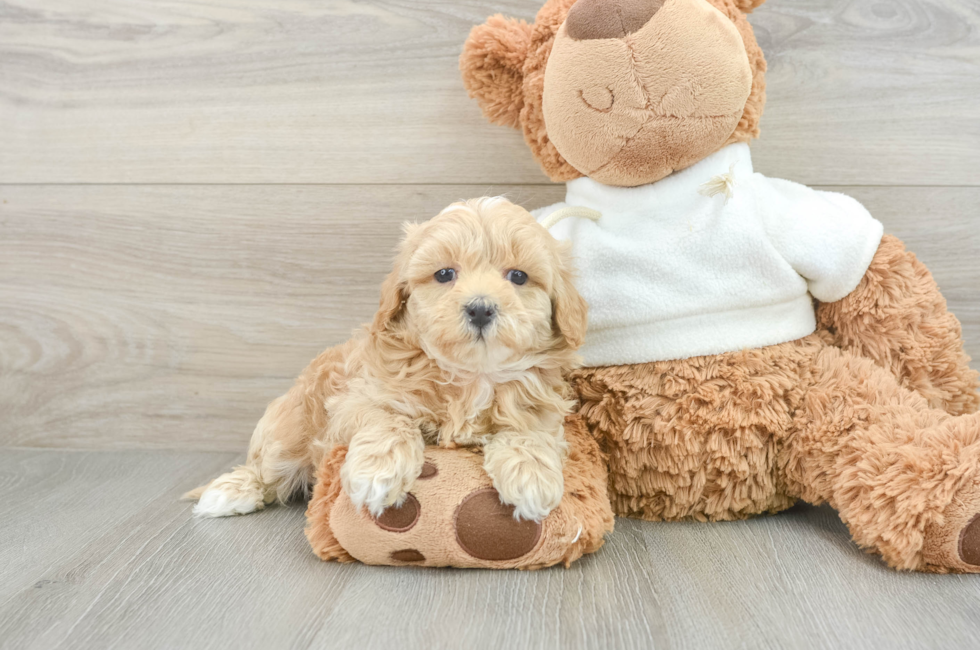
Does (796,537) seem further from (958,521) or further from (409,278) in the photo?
(409,278)

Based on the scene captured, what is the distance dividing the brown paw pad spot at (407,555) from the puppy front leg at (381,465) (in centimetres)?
7

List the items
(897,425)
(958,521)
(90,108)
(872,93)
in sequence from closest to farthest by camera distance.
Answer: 1. (958,521)
2. (897,425)
3. (872,93)
4. (90,108)

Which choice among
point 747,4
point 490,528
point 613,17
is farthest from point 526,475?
point 747,4

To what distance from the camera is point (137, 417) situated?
1652mm

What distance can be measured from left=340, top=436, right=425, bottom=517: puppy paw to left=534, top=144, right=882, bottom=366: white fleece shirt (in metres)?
0.36

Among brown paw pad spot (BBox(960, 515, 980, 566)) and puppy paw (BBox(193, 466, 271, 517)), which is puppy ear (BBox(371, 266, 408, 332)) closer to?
puppy paw (BBox(193, 466, 271, 517))

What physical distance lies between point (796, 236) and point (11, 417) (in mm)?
1702

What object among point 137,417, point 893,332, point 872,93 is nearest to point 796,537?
point 893,332

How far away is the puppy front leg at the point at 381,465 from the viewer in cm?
94

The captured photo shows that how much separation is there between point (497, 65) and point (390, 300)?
461 mm

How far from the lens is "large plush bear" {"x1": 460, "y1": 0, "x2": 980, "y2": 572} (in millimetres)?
1046

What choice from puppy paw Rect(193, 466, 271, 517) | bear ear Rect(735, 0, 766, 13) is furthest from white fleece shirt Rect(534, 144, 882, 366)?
puppy paw Rect(193, 466, 271, 517)

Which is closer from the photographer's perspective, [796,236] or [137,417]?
[796,236]

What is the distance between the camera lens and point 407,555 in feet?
3.26
